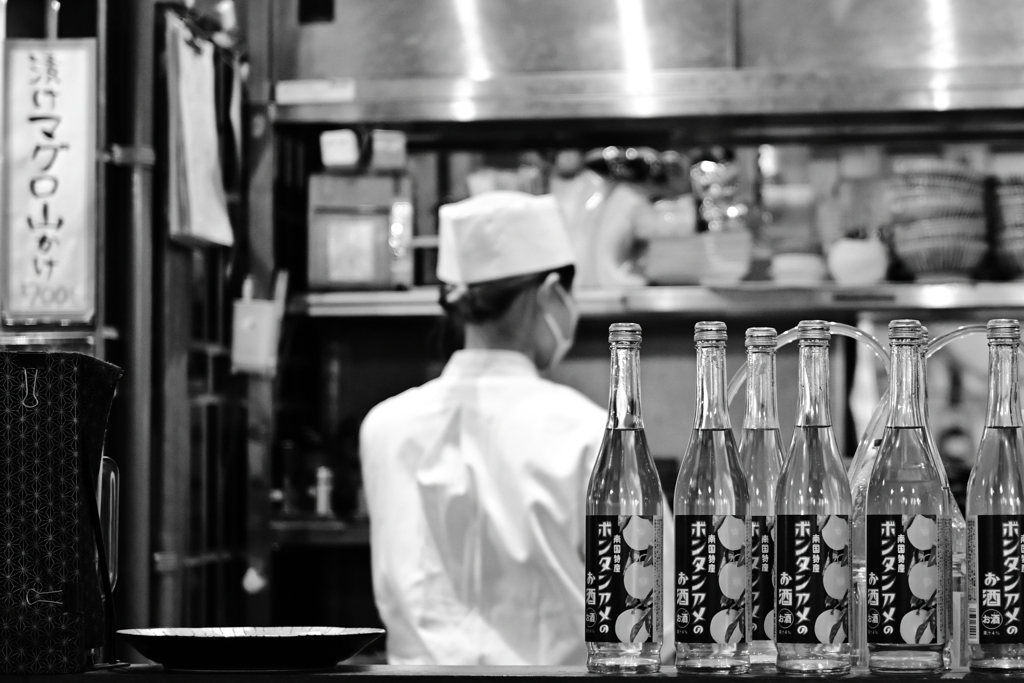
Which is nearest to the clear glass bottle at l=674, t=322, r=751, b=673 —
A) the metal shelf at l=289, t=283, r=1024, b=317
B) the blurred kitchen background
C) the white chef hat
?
the white chef hat

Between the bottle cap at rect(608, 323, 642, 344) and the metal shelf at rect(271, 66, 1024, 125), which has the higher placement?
the metal shelf at rect(271, 66, 1024, 125)

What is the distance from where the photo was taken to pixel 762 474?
1277 mm

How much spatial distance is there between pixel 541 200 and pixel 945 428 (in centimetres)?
131

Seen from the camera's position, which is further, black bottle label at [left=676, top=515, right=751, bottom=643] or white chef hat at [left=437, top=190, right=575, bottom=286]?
white chef hat at [left=437, top=190, right=575, bottom=286]

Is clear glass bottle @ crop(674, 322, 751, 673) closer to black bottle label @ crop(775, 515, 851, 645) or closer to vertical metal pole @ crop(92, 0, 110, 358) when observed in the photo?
black bottle label @ crop(775, 515, 851, 645)

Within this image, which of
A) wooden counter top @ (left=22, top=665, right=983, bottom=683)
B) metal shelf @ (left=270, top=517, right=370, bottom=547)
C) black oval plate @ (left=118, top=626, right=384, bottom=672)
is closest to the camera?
wooden counter top @ (left=22, top=665, right=983, bottom=683)

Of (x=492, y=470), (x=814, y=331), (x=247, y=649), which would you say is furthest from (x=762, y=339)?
(x=492, y=470)

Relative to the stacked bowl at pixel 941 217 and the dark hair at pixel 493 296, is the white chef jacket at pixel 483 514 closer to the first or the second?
the dark hair at pixel 493 296

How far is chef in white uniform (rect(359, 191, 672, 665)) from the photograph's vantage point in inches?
93.6

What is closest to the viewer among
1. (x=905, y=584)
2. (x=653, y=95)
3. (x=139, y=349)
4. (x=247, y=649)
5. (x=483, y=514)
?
(x=905, y=584)

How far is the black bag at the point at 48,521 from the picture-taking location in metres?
1.30

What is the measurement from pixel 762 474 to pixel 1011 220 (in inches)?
82.4

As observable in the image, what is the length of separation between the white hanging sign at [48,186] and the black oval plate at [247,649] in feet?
4.68

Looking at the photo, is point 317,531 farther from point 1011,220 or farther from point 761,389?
point 761,389
